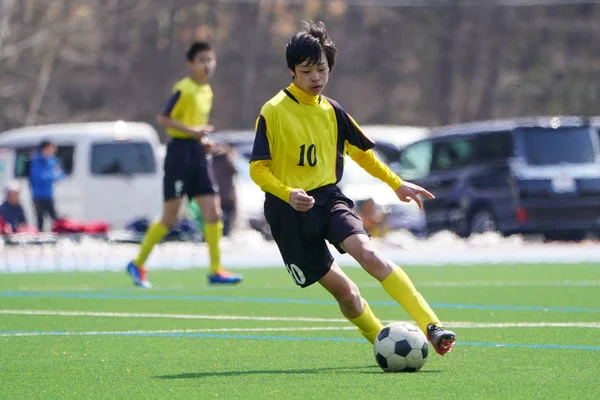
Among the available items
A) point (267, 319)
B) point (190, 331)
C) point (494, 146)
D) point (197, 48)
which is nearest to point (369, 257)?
point (190, 331)

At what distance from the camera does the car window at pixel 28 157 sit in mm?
27547

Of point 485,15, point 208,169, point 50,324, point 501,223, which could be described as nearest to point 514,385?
point 50,324

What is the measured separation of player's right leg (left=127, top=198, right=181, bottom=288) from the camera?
1412 cm

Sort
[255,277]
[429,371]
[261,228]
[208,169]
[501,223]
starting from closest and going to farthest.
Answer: [429,371], [208,169], [255,277], [501,223], [261,228]

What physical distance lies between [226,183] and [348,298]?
17100 mm

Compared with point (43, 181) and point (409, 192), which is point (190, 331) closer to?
point (409, 192)

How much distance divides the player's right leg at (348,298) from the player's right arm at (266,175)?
1.86 feet

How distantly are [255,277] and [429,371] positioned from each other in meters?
8.90

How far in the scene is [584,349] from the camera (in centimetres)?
841

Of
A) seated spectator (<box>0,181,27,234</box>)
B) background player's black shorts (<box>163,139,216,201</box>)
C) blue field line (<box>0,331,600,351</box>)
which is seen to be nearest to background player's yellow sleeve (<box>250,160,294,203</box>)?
blue field line (<box>0,331,600,351</box>)

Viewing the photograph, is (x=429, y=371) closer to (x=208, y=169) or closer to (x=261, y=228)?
(x=208, y=169)

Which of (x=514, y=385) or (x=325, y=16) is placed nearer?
(x=514, y=385)

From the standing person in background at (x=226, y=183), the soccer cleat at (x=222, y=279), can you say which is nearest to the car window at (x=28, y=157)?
the standing person in background at (x=226, y=183)

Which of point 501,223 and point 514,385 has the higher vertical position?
point 514,385
